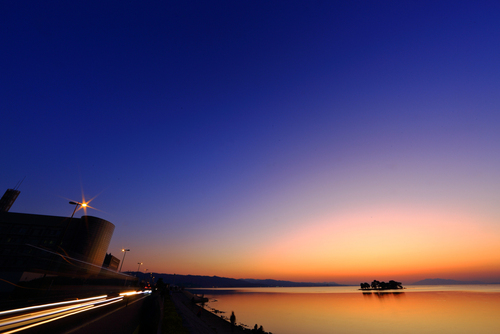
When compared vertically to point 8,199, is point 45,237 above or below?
below

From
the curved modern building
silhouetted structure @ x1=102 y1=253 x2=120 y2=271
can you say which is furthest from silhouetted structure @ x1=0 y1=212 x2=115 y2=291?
silhouetted structure @ x1=102 y1=253 x2=120 y2=271

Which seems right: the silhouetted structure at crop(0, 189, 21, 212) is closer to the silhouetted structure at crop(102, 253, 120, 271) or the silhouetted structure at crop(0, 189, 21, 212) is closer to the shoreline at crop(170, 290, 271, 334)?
the silhouetted structure at crop(102, 253, 120, 271)

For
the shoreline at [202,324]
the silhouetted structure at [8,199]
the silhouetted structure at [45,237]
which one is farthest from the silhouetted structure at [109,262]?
the shoreline at [202,324]

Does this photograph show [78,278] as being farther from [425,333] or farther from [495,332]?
[495,332]

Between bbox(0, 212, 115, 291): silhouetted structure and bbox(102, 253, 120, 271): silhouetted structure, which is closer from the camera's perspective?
bbox(0, 212, 115, 291): silhouetted structure

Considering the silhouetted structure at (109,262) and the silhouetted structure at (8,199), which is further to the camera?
the silhouetted structure at (109,262)

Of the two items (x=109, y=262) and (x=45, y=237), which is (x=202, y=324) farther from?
(x=109, y=262)

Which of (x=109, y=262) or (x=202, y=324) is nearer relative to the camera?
(x=202, y=324)

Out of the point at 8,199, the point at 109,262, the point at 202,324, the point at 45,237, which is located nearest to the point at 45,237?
the point at 45,237

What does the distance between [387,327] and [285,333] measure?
22.4 metres

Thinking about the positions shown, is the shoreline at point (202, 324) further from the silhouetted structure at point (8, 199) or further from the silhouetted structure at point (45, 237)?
the silhouetted structure at point (8, 199)

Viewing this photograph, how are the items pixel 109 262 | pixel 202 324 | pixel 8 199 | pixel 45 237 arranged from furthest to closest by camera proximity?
pixel 109 262 → pixel 8 199 → pixel 45 237 → pixel 202 324

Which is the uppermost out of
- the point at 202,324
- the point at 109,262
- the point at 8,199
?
the point at 8,199

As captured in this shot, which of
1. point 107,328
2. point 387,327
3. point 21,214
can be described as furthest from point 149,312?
point 21,214
